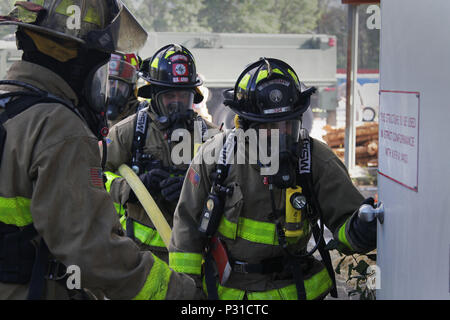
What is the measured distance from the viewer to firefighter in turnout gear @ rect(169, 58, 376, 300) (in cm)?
289

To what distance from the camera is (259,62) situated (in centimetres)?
309

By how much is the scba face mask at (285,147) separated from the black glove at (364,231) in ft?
1.22

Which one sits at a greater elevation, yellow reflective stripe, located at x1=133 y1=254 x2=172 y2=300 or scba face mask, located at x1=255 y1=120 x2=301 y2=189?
scba face mask, located at x1=255 y1=120 x2=301 y2=189

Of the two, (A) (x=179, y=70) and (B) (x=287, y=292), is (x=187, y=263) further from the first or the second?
(A) (x=179, y=70)

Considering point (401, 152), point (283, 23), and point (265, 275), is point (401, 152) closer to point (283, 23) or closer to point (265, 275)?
point (265, 275)

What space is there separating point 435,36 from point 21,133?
143 cm

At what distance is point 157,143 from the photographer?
170 inches

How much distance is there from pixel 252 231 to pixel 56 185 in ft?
4.10

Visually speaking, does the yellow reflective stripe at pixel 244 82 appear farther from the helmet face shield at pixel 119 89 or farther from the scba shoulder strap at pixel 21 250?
the helmet face shield at pixel 119 89

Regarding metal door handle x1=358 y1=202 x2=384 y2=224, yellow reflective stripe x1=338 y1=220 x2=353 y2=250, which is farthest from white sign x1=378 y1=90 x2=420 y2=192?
yellow reflective stripe x1=338 y1=220 x2=353 y2=250

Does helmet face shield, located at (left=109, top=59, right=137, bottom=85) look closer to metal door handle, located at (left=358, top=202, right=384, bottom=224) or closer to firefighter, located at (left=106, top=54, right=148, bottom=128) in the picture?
firefighter, located at (left=106, top=54, right=148, bottom=128)

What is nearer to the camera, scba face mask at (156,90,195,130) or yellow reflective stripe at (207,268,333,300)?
yellow reflective stripe at (207,268,333,300)

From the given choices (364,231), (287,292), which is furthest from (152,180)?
(364,231)

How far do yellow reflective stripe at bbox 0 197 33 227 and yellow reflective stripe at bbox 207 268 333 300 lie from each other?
124cm
